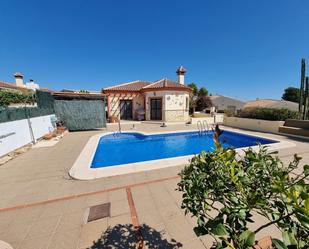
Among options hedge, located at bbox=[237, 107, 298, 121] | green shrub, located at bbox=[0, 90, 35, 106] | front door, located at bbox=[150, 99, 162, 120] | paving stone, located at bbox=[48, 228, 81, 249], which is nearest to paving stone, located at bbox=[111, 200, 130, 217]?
paving stone, located at bbox=[48, 228, 81, 249]

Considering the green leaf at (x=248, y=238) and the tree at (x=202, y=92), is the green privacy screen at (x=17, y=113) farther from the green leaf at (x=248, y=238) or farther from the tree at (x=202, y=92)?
the tree at (x=202, y=92)

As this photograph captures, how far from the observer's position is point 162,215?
10.1 ft

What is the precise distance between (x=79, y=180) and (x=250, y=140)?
11.2 meters

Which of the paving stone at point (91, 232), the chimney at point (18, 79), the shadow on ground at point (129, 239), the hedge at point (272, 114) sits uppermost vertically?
the chimney at point (18, 79)

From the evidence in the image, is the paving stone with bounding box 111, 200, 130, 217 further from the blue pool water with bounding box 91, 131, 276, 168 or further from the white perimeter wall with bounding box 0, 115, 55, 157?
the white perimeter wall with bounding box 0, 115, 55, 157

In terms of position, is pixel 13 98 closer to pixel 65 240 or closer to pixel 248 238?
pixel 65 240

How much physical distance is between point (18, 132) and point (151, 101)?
13614 millimetres

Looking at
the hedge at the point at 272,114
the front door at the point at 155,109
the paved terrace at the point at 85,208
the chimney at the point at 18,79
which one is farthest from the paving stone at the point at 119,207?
the chimney at the point at 18,79

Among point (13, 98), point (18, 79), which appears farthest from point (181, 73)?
point (18, 79)

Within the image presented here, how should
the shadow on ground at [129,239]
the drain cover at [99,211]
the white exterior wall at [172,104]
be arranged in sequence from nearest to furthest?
the shadow on ground at [129,239]
the drain cover at [99,211]
the white exterior wall at [172,104]

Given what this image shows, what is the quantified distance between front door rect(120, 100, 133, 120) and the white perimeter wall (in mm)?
10764

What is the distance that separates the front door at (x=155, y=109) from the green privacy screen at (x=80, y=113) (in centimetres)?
730

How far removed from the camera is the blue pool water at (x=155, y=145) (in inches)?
350

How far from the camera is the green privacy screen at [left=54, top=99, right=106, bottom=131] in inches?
509
